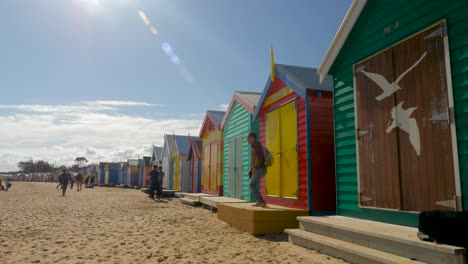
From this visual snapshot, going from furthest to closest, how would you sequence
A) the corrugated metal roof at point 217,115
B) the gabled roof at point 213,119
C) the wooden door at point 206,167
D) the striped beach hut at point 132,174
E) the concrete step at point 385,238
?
the striped beach hut at point 132,174 < the wooden door at point 206,167 < the corrugated metal roof at point 217,115 < the gabled roof at point 213,119 < the concrete step at point 385,238

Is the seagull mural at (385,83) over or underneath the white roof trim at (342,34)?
underneath

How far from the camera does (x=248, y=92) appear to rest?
46.0 feet

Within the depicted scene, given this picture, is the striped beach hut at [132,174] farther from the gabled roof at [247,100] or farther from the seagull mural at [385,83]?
the seagull mural at [385,83]

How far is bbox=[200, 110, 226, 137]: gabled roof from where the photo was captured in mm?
16181

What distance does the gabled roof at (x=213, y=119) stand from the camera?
53.1 ft

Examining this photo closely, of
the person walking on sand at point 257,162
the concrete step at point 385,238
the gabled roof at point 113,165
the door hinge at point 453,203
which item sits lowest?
the concrete step at point 385,238

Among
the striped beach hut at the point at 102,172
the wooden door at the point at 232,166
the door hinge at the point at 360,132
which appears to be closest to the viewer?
the door hinge at the point at 360,132

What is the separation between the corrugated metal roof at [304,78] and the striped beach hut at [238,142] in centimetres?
216

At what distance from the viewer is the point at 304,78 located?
8781mm

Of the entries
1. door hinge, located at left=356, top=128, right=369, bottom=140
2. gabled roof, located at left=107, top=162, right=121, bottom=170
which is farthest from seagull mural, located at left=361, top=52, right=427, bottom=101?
gabled roof, located at left=107, top=162, right=121, bottom=170

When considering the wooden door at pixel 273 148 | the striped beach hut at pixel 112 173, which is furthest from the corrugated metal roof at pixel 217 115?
the striped beach hut at pixel 112 173

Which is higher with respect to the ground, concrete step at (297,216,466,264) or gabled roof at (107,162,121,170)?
gabled roof at (107,162,121,170)

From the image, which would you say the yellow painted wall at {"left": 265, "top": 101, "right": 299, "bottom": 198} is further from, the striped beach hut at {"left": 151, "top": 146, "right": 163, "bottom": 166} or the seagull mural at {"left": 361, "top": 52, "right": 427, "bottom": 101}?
the striped beach hut at {"left": 151, "top": 146, "right": 163, "bottom": 166}

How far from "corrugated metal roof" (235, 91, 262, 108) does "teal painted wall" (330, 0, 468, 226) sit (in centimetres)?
481
